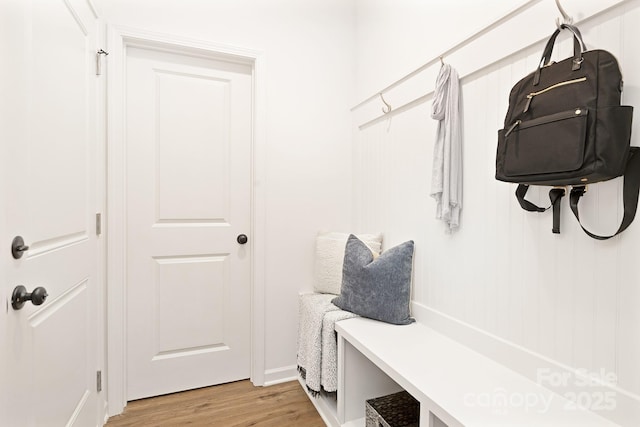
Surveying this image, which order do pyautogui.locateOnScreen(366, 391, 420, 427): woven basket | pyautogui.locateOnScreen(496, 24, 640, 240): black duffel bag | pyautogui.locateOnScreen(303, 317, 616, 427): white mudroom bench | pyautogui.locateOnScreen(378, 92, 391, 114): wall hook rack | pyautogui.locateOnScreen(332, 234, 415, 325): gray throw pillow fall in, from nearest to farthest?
pyautogui.locateOnScreen(496, 24, 640, 240): black duffel bag → pyautogui.locateOnScreen(303, 317, 616, 427): white mudroom bench → pyautogui.locateOnScreen(366, 391, 420, 427): woven basket → pyautogui.locateOnScreen(332, 234, 415, 325): gray throw pillow → pyautogui.locateOnScreen(378, 92, 391, 114): wall hook rack

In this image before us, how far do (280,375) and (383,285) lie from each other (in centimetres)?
109

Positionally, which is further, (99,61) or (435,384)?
(99,61)

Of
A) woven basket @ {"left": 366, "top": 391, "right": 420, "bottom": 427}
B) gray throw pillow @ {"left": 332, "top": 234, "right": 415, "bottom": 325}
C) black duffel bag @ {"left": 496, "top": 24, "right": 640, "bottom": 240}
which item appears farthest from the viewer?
gray throw pillow @ {"left": 332, "top": 234, "right": 415, "bottom": 325}

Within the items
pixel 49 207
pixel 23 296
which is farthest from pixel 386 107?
pixel 23 296

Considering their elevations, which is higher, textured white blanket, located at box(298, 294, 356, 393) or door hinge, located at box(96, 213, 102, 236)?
door hinge, located at box(96, 213, 102, 236)

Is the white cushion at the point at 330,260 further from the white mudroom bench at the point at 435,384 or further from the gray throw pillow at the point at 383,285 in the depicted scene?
the white mudroom bench at the point at 435,384

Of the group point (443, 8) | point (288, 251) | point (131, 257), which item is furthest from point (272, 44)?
point (131, 257)

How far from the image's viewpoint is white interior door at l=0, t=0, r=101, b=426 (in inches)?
35.7

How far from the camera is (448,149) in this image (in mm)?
1441

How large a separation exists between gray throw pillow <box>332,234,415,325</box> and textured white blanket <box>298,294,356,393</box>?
0.12 meters

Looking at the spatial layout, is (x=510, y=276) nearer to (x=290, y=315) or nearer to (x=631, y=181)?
(x=631, y=181)

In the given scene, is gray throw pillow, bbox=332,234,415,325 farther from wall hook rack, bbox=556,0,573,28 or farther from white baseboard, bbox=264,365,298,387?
wall hook rack, bbox=556,0,573,28

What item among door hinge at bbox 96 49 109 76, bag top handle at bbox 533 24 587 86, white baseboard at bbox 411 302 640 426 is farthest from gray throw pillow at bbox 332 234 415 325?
door hinge at bbox 96 49 109 76

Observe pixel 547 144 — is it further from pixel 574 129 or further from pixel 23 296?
pixel 23 296
